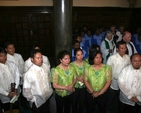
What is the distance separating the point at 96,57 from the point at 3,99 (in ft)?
6.10

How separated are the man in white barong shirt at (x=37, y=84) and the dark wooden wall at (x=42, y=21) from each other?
194 inches

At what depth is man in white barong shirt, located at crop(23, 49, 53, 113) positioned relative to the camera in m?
2.40

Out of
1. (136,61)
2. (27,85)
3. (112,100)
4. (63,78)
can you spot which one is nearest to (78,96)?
(63,78)

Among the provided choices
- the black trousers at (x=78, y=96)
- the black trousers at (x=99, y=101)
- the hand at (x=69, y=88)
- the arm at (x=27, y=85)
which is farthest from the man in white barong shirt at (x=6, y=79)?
the black trousers at (x=99, y=101)

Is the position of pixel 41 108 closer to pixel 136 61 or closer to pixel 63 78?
pixel 63 78

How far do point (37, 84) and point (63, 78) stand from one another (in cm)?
45

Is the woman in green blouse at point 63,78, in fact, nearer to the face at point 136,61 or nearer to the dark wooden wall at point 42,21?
the face at point 136,61

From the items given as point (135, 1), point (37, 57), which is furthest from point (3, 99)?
point (135, 1)

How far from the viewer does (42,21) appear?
23.3 feet

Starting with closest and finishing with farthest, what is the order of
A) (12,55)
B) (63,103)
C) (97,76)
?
(97,76)
(63,103)
(12,55)

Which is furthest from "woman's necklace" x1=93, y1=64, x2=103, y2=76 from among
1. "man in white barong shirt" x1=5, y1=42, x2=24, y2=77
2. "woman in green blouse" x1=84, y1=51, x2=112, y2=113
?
"man in white barong shirt" x1=5, y1=42, x2=24, y2=77

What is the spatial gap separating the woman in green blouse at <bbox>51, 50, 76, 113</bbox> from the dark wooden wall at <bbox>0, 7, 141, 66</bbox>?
492 centimetres

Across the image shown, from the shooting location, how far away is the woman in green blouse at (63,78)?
8.24 feet

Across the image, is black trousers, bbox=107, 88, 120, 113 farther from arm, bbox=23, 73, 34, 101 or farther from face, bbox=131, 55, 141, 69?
arm, bbox=23, 73, 34, 101
